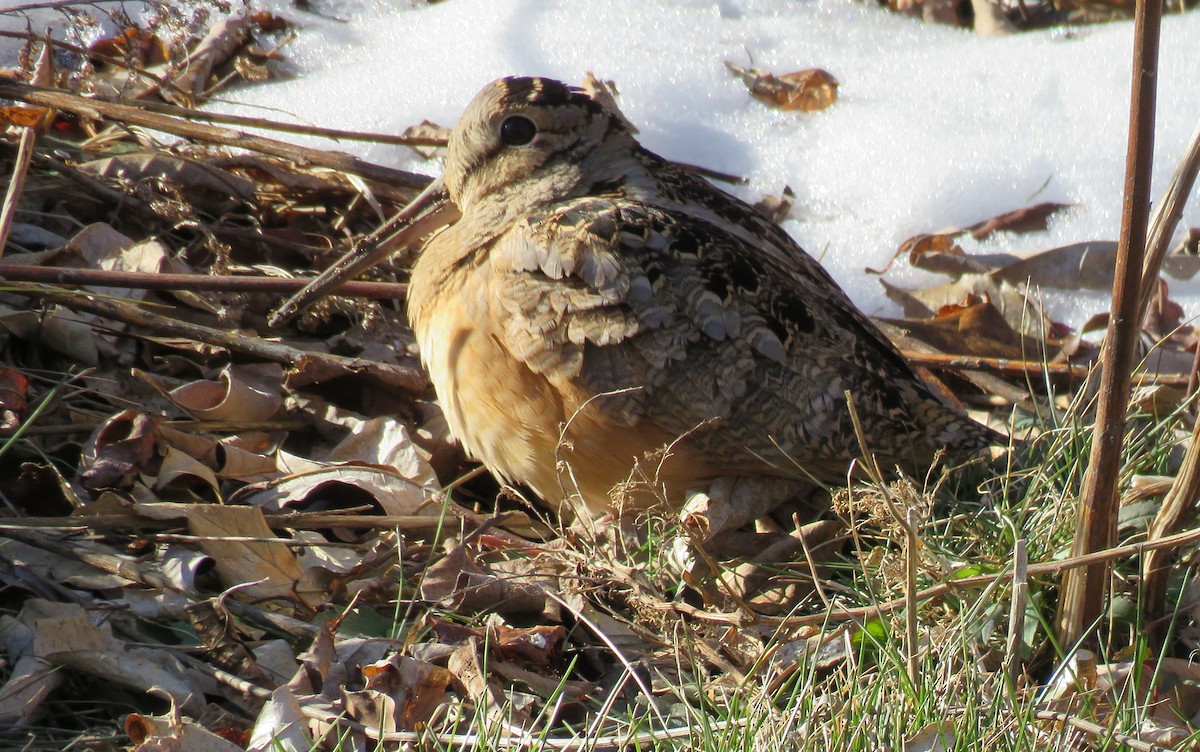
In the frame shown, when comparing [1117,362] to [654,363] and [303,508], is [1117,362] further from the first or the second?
[303,508]

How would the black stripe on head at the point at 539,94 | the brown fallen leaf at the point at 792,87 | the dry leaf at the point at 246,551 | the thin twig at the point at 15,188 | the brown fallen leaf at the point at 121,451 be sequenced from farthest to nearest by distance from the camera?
the brown fallen leaf at the point at 792,87 < the black stripe on head at the point at 539,94 < the thin twig at the point at 15,188 < the brown fallen leaf at the point at 121,451 < the dry leaf at the point at 246,551

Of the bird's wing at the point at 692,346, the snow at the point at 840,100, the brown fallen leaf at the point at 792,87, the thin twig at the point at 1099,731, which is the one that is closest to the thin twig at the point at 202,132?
the snow at the point at 840,100

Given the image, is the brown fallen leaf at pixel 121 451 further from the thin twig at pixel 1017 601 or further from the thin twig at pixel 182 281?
the thin twig at pixel 1017 601

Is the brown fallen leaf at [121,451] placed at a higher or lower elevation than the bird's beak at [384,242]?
lower

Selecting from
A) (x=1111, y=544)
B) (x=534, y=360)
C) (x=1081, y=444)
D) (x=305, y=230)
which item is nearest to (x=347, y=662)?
(x=534, y=360)

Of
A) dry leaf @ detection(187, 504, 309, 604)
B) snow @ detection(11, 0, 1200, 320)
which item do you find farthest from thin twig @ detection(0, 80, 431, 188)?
dry leaf @ detection(187, 504, 309, 604)

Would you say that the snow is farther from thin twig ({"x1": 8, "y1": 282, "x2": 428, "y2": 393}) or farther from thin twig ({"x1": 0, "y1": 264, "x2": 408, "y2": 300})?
thin twig ({"x1": 8, "y1": 282, "x2": 428, "y2": 393})
